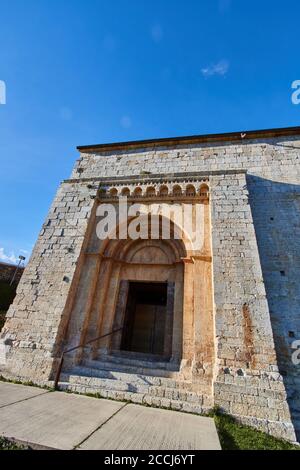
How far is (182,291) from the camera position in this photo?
6.12m

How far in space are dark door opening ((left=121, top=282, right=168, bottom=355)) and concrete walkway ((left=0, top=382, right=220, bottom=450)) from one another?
294cm

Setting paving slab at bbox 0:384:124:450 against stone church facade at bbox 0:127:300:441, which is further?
stone church facade at bbox 0:127:300:441

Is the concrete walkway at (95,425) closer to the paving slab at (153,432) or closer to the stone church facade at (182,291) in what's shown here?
the paving slab at (153,432)

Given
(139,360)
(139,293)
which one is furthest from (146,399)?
(139,293)

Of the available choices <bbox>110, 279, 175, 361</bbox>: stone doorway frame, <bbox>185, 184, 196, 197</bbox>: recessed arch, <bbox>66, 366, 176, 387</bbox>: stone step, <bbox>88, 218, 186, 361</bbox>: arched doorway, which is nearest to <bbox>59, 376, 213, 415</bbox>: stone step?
<bbox>66, 366, 176, 387</bbox>: stone step

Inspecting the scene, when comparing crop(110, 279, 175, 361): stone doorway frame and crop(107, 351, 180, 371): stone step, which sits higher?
crop(110, 279, 175, 361): stone doorway frame

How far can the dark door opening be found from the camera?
275 inches

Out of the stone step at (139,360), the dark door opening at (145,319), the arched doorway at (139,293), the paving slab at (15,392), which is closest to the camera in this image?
the paving slab at (15,392)

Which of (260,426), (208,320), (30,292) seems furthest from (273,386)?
(30,292)

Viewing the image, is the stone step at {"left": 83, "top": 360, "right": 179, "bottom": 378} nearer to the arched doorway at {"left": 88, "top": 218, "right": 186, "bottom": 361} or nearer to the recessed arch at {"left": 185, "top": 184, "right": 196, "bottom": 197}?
the arched doorway at {"left": 88, "top": 218, "right": 186, "bottom": 361}

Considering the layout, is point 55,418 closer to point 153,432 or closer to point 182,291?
point 153,432

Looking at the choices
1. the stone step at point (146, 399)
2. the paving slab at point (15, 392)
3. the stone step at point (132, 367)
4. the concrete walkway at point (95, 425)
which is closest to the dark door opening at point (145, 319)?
the stone step at point (132, 367)

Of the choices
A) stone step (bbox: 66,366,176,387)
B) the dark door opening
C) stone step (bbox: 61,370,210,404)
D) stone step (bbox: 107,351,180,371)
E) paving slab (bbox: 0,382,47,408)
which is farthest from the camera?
the dark door opening

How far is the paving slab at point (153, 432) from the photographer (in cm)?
238
